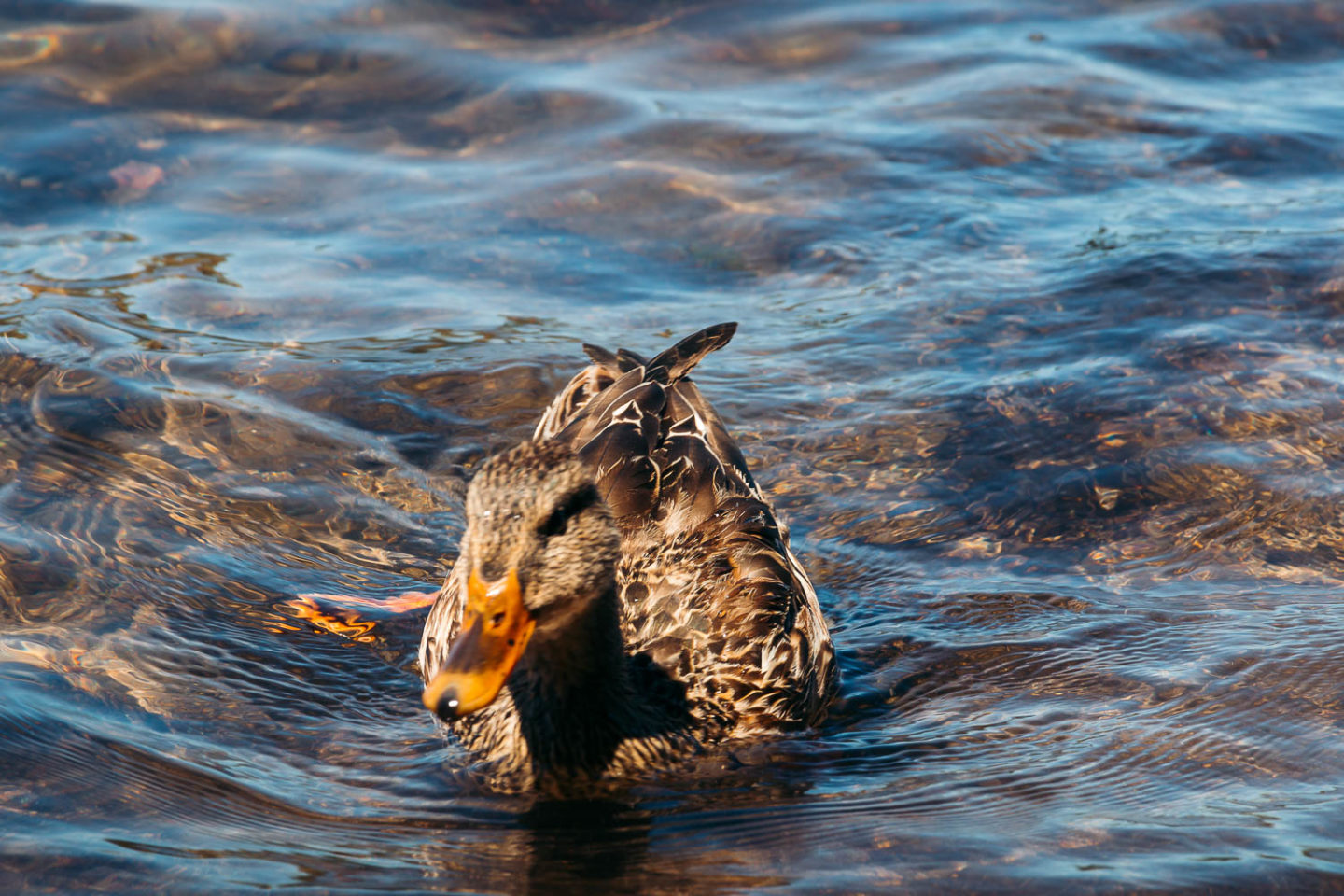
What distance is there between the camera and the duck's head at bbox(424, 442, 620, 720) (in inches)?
181

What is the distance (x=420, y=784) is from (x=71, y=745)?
1216 mm

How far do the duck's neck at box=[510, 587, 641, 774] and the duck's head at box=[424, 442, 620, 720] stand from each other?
17 cm

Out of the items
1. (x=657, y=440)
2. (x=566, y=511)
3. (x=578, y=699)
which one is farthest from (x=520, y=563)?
(x=657, y=440)

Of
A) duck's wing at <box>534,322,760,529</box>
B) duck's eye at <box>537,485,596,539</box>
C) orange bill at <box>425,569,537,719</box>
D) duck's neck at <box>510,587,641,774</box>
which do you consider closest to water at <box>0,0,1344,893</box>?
duck's neck at <box>510,587,641,774</box>

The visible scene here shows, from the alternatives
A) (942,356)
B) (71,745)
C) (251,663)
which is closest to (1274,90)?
(942,356)

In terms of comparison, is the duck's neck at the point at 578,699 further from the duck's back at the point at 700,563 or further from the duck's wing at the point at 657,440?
the duck's wing at the point at 657,440

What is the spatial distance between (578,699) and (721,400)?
3543 millimetres

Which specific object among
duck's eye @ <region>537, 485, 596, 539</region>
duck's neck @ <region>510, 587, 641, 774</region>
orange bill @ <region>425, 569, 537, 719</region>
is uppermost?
duck's eye @ <region>537, 485, 596, 539</region>

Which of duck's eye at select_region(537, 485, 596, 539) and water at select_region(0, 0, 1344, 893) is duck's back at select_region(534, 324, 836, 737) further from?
duck's eye at select_region(537, 485, 596, 539)

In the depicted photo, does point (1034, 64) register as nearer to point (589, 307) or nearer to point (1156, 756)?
point (589, 307)

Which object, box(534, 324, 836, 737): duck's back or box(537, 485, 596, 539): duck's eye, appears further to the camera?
box(534, 324, 836, 737): duck's back

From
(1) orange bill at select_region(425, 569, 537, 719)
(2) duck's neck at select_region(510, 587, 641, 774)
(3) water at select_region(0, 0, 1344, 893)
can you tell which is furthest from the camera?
(2) duck's neck at select_region(510, 587, 641, 774)

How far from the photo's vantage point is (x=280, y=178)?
11266 millimetres

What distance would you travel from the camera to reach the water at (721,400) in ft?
16.6
